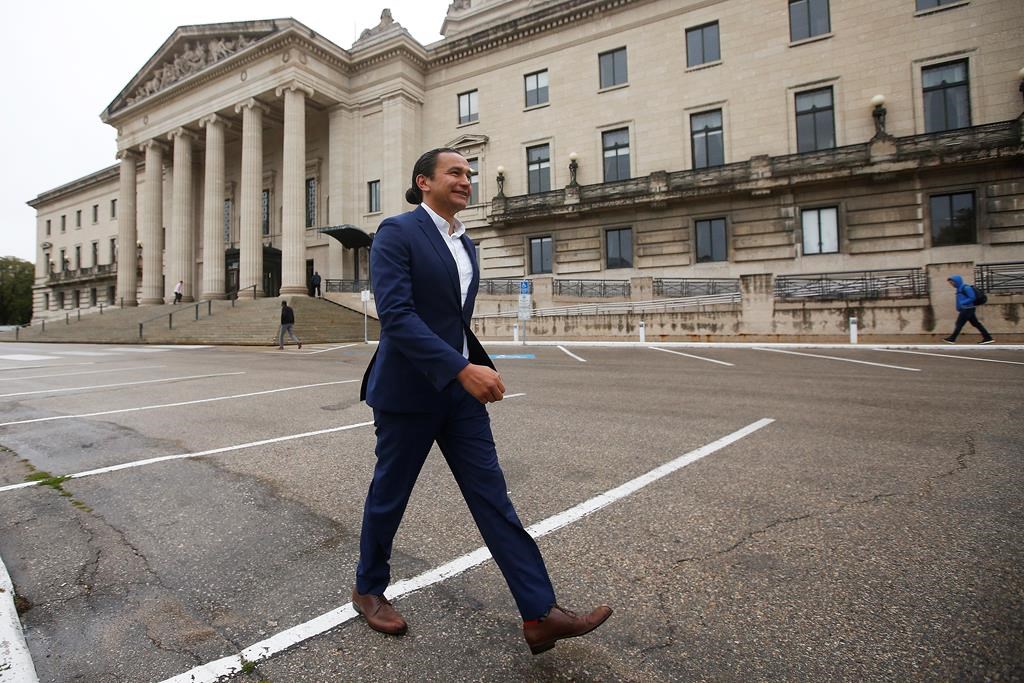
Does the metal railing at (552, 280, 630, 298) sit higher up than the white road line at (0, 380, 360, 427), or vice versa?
the metal railing at (552, 280, 630, 298)

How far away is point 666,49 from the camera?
28.6 m

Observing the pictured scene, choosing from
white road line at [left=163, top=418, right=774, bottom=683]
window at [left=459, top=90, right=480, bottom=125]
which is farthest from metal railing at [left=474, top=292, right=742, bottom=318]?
window at [left=459, top=90, right=480, bottom=125]

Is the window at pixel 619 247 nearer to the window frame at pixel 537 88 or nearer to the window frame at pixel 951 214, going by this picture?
the window frame at pixel 537 88

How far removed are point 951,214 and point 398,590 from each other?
95.2 ft

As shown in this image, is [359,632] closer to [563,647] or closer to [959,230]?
[563,647]

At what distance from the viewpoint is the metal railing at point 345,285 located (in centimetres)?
3484

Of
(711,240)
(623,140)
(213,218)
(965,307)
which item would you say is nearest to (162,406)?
(965,307)

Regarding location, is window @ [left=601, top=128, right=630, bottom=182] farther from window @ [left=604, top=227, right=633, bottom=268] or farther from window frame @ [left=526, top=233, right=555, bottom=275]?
window frame @ [left=526, top=233, right=555, bottom=275]

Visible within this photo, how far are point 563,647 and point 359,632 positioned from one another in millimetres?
816

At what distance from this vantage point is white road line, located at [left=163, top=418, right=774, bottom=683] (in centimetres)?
177

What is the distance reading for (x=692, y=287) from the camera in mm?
26203

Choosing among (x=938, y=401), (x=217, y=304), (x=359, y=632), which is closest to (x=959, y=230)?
(x=938, y=401)

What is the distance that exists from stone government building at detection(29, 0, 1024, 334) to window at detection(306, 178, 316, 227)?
0.18m

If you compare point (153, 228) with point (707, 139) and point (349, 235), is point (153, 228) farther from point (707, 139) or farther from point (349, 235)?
point (707, 139)
